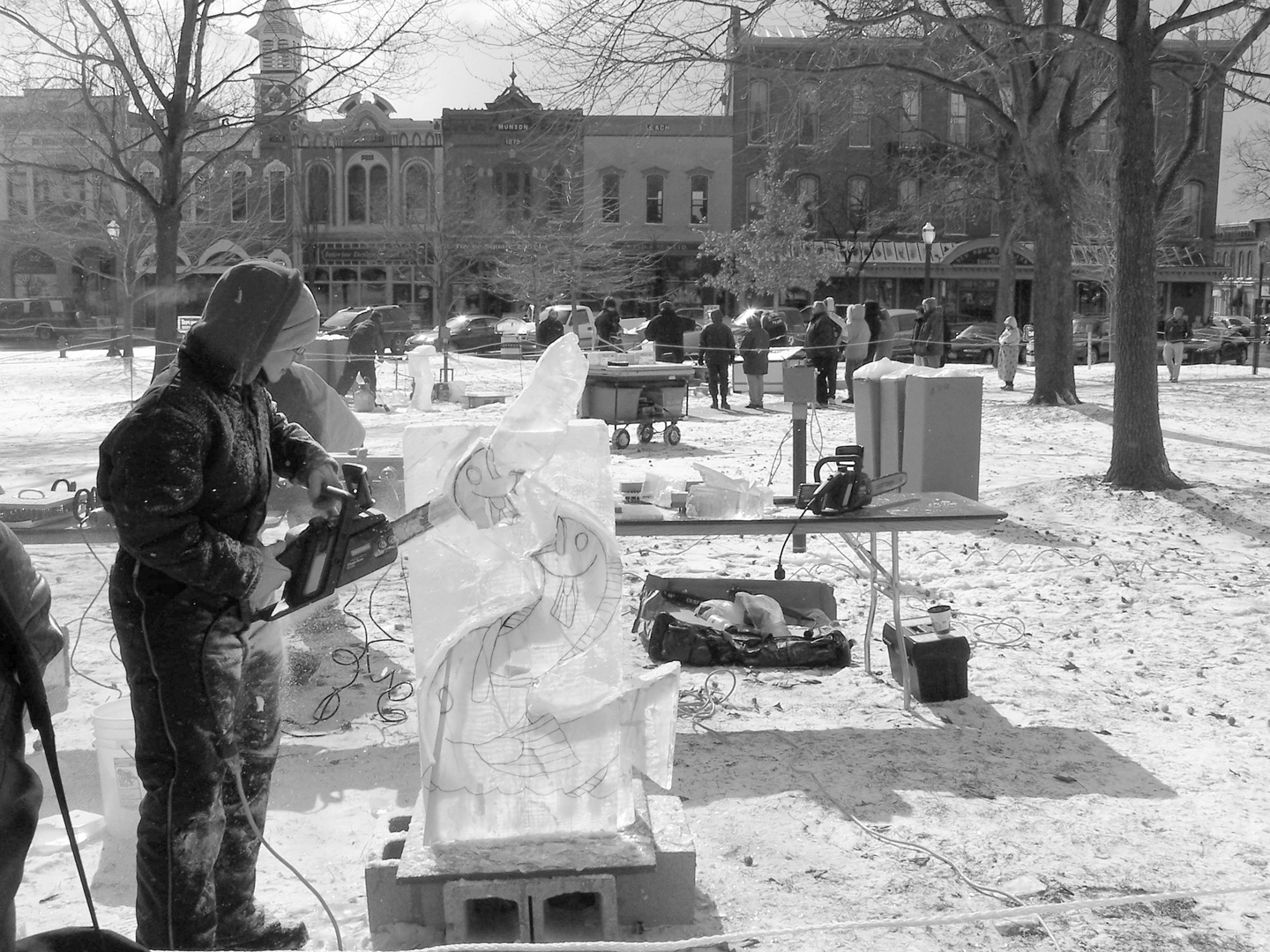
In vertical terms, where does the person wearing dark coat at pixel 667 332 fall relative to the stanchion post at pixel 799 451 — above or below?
above

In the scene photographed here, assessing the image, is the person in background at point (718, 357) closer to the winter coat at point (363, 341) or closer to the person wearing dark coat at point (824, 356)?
the person wearing dark coat at point (824, 356)

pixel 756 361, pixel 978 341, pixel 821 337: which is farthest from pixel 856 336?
pixel 978 341

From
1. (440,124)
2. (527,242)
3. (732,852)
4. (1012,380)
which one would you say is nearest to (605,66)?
(732,852)

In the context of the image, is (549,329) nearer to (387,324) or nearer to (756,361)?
(756,361)

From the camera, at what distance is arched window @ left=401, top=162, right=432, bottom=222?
147ft

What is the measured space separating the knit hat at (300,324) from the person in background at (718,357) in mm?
14580

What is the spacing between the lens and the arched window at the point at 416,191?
44719 mm

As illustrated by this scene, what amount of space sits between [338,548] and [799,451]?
212 inches

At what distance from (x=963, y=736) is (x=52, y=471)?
9.24 meters

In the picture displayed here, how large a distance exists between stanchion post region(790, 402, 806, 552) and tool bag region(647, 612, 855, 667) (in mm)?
2084

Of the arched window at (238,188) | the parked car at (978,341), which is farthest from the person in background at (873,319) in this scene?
the arched window at (238,188)

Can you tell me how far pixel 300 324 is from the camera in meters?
2.89

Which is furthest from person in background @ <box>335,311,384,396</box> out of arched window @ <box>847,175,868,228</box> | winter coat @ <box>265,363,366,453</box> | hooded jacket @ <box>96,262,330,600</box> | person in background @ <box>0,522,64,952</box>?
arched window @ <box>847,175,868,228</box>

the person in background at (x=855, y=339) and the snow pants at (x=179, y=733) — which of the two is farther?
the person in background at (x=855, y=339)
